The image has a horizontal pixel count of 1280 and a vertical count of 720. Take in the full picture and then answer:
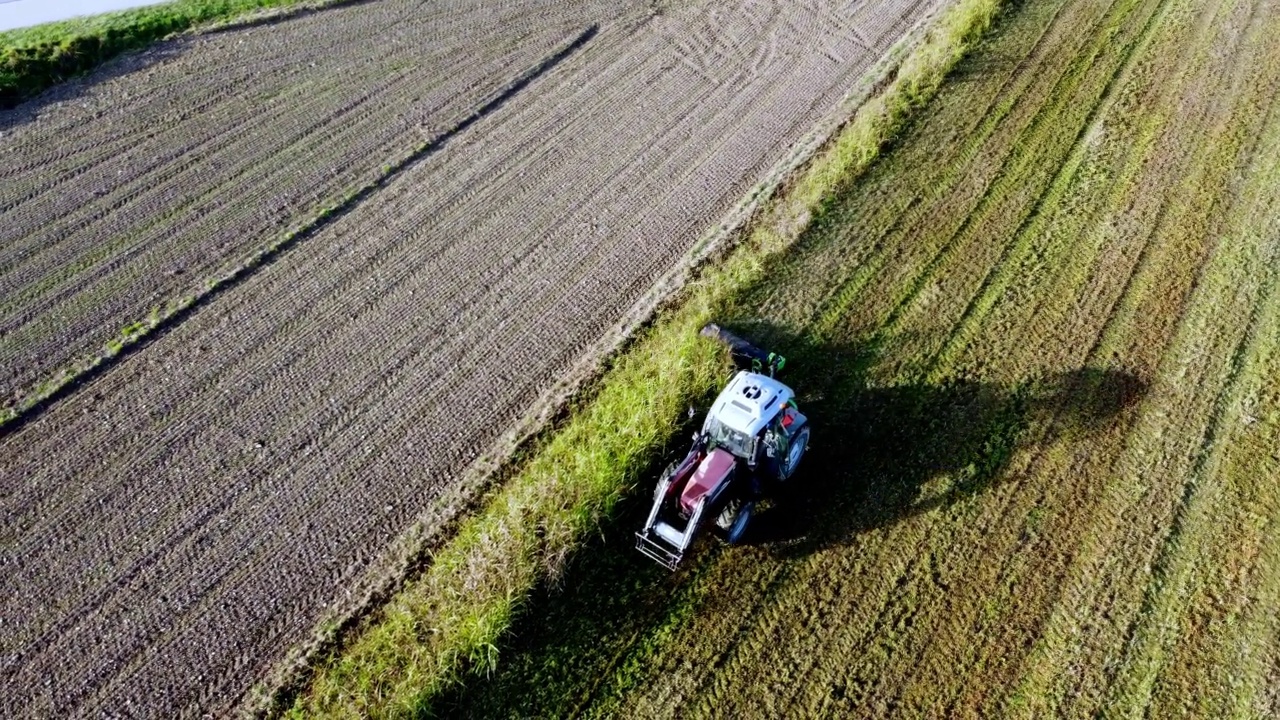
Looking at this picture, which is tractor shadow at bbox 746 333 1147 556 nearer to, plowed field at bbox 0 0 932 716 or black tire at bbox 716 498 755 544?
black tire at bbox 716 498 755 544

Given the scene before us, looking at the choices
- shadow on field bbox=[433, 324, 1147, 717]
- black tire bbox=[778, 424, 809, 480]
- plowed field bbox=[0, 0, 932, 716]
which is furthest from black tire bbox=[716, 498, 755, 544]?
plowed field bbox=[0, 0, 932, 716]

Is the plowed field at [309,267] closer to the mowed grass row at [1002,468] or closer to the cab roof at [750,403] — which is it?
the mowed grass row at [1002,468]

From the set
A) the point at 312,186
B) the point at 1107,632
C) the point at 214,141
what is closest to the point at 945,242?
the point at 1107,632

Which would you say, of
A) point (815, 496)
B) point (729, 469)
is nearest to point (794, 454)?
point (815, 496)

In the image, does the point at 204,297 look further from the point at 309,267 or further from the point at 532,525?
the point at 532,525

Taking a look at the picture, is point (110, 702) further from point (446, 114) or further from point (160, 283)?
point (446, 114)

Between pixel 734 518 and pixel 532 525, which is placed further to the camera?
pixel 532 525
